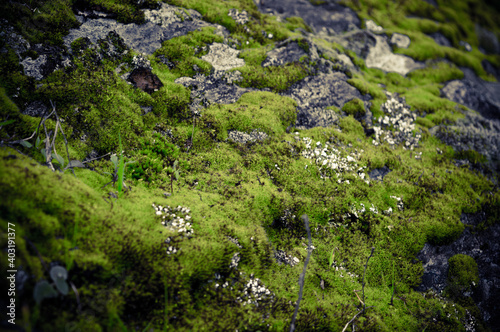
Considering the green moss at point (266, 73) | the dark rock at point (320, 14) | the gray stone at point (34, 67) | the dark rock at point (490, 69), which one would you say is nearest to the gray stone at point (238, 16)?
the green moss at point (266, 73)

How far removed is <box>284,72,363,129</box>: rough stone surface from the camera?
6.93 meters

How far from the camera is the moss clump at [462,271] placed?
509 centimetres

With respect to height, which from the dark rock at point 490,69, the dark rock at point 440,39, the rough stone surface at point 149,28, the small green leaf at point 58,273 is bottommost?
the small green leaf at point 58,273

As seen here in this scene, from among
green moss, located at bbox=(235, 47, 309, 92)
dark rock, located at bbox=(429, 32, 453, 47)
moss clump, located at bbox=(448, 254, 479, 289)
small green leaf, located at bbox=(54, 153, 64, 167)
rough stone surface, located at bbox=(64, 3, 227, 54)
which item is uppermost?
dark rock, located at bbox=(429, 32, 453, 47)

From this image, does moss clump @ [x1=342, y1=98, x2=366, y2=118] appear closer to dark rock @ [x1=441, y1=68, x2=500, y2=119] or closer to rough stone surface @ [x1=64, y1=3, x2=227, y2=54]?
rough stone surface @ [x1=64, y1=3, x2=227, y2=54]

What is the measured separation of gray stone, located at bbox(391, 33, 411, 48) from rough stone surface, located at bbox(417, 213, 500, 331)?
27.9 feet

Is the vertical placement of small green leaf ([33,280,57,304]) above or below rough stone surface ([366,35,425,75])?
below

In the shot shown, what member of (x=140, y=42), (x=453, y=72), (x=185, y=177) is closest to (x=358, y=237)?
(x=185, y=177)

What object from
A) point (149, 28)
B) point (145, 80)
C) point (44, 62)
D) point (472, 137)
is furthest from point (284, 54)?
point (472, 137)

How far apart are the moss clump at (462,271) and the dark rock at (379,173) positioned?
2.25 metres

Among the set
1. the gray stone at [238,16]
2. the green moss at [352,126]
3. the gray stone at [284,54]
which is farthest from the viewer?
the gray stone at [238,16]

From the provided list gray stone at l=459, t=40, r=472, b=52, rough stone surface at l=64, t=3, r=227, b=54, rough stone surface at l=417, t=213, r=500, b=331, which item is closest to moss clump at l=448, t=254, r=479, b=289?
rough stone surface at l=417, t=213, r=500, b=331

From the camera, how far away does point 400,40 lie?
447 inches

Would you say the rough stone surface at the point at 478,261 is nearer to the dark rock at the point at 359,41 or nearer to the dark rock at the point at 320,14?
the dark rock at the point at 359,41
